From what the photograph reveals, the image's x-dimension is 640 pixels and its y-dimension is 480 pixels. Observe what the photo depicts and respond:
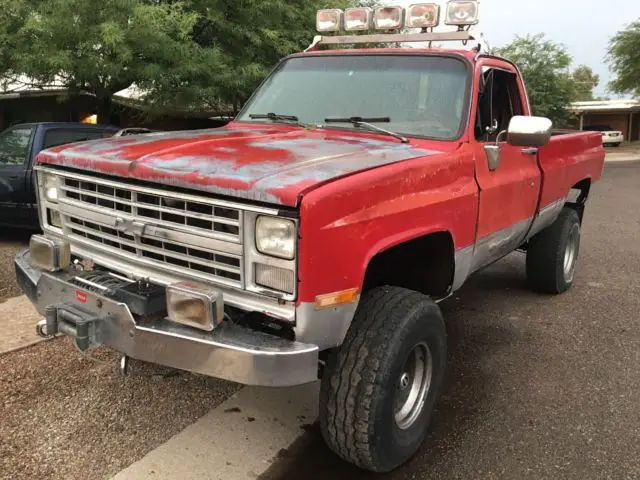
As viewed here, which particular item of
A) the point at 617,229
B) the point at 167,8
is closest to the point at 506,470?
the point at 617,229

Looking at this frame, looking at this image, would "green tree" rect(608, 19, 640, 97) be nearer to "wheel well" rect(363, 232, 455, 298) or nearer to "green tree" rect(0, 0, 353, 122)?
"green tree" rect(0, 0, 353, 122)

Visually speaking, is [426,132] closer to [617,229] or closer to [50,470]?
[50,470]

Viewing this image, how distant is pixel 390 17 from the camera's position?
4398 millimetres

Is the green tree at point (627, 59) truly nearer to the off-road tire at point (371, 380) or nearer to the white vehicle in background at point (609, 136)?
the white vehicle in background at point (609, 136)

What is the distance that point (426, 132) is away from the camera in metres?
3.70

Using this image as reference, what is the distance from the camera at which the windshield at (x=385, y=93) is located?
377 centimetres

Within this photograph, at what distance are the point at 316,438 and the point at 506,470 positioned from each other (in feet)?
3.27

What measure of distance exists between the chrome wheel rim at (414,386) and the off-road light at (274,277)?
888 mm

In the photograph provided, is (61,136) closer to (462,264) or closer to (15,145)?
(15,145)

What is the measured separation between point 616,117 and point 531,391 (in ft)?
161

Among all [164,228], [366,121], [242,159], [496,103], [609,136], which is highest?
[496,103]

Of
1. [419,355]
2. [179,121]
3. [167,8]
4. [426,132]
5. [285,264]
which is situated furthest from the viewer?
[179,121]

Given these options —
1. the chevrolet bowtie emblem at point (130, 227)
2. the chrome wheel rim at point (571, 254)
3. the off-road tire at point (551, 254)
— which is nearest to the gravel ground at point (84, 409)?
the chevrolet bowtie emblem at point (130, 227)

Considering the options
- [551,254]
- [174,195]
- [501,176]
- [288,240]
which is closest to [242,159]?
[174,195]
